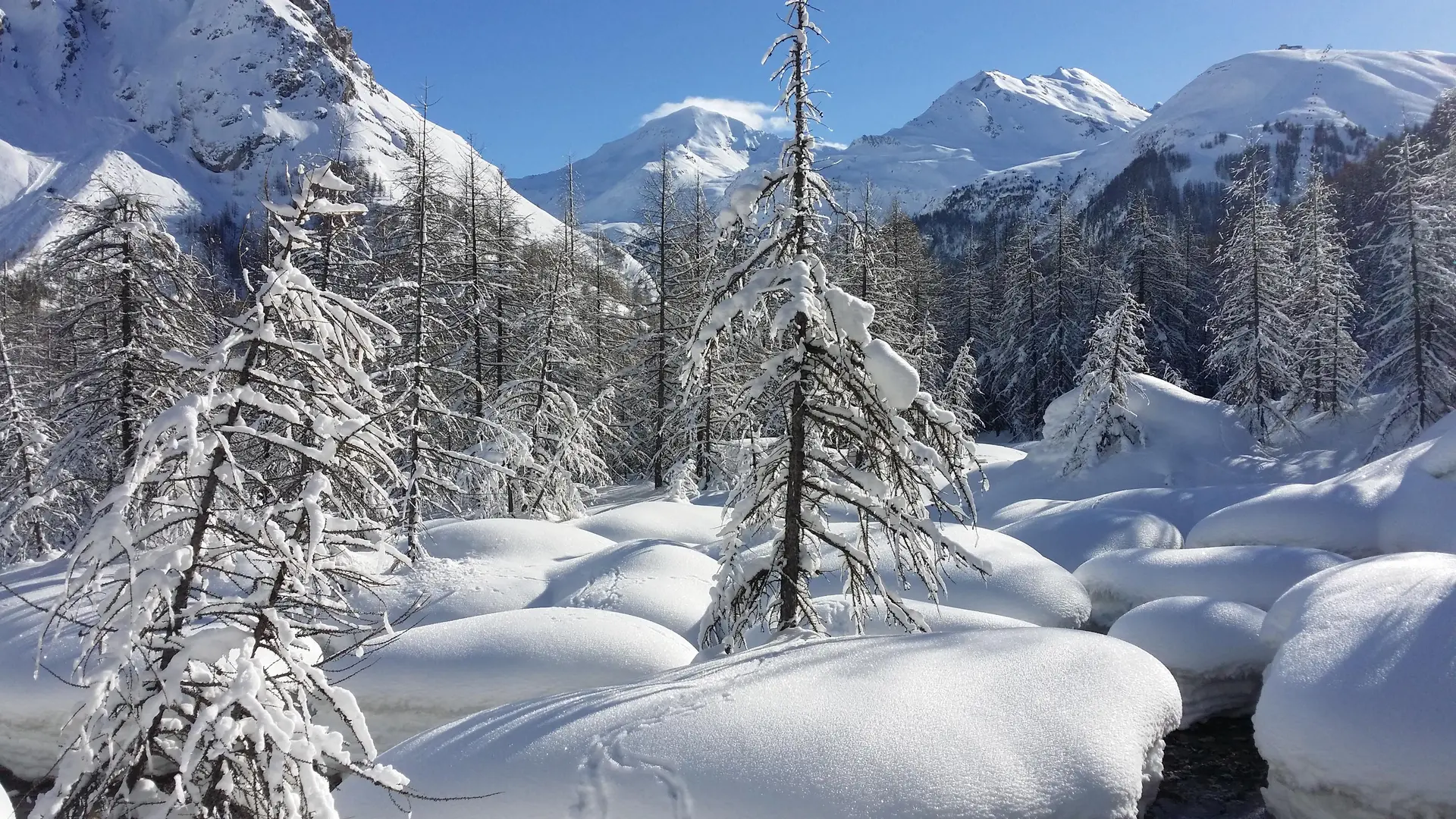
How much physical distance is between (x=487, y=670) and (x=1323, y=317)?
34866 mm

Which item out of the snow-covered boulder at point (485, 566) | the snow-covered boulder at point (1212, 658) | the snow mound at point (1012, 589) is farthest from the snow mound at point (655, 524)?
the snow-covered boulder at point (1212, 658)

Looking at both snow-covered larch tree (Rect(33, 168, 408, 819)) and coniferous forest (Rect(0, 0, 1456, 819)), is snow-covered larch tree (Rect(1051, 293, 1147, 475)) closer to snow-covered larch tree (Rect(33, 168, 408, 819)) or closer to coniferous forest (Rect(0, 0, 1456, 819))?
coniferous forest (Rect(0, 0, 1456, 819))

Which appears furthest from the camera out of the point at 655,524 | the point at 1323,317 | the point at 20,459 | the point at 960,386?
the point at 960,386

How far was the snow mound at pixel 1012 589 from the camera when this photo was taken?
44.3 feet

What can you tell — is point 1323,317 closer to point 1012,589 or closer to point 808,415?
point 1012,589

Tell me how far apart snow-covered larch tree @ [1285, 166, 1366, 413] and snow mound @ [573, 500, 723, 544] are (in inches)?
1030

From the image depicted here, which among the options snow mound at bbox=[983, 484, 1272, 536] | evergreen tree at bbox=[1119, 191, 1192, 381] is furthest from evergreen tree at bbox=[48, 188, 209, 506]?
evergreen tree at bbox=[1119, 191, 1192, 381]

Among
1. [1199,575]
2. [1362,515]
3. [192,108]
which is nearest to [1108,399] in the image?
[1362,515]

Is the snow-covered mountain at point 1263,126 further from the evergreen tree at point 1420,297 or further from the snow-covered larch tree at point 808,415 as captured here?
the snow-covered larch tree at point 808,415

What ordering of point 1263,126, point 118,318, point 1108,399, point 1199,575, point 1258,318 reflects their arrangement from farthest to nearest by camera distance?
point 1263,126
point 1258,318
point 1108,399
point 118,318
point 1199,575

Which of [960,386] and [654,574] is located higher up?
[960,386]

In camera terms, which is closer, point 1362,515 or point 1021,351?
point 1362,515

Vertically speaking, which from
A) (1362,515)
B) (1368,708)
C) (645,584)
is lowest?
(645,584)

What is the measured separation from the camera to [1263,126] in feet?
479
